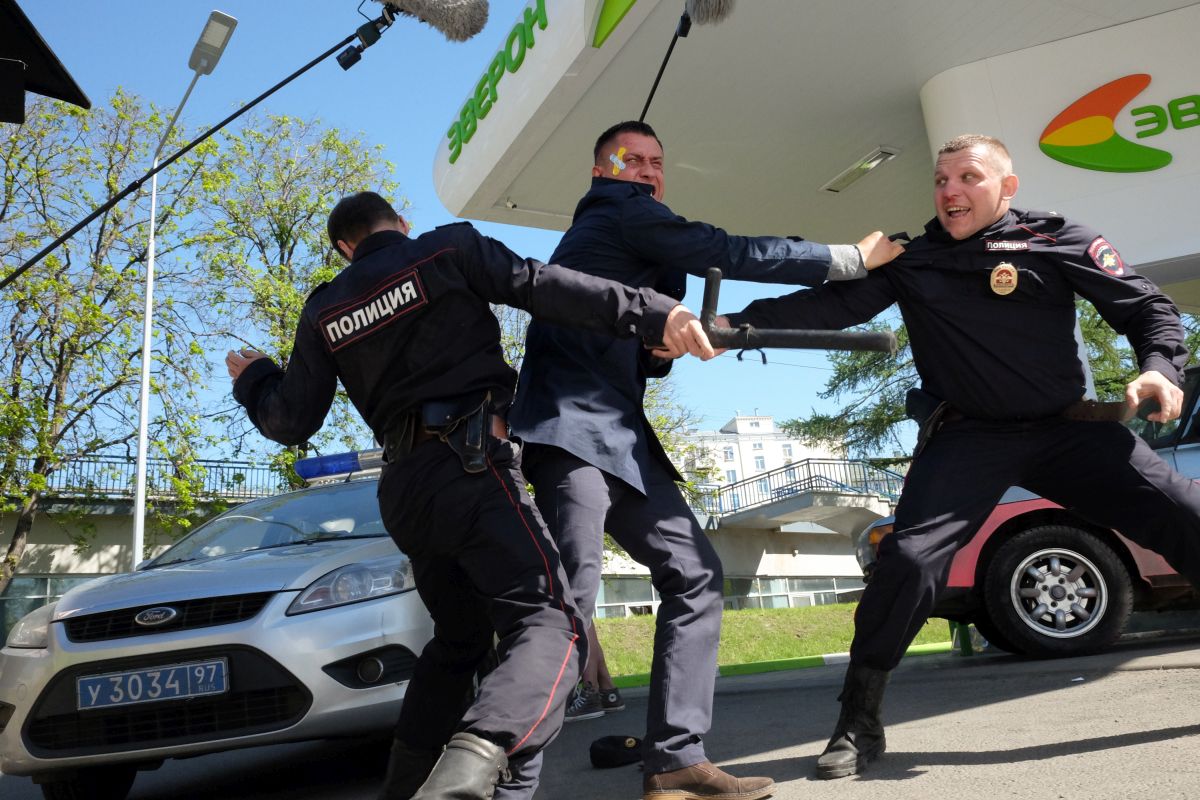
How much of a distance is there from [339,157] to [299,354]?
87.3 ft

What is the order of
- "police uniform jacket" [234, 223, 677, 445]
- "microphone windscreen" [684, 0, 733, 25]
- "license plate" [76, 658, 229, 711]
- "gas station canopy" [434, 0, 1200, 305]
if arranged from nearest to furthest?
"police uniform jacket" [234, 223, 677, 445], "license plate" [76, 658, 229, 711], "microphone windscreen" [684, 0, 733, 25], "gas station canopy" [434, 0, 1200, 305]

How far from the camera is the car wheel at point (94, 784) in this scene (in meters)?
4.26

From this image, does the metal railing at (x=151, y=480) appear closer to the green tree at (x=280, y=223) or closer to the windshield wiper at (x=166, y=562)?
the green tree at (x=280, y=223)

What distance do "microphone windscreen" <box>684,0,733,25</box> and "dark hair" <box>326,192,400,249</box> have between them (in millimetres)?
3831

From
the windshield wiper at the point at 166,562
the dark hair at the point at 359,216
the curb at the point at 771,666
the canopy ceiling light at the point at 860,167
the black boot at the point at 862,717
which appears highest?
the canopy ceiling light at the point at 860,167

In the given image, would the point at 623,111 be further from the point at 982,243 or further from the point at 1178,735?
the point at 1178,735

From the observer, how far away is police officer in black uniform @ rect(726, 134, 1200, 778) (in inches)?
126

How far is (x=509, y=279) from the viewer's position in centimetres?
273

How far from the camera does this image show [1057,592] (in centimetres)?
632

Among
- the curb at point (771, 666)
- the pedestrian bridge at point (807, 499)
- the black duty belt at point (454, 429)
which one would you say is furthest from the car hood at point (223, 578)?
the pedestrian bridge at point (807, 499)

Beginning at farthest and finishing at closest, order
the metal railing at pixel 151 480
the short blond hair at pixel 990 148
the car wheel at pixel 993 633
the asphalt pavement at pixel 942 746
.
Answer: the metal railing at pixel 151 480 → the car wheel at pixel 993 633 → the short blond hair at pixel 990 148 → the asphalt pavement at pixel 942 746

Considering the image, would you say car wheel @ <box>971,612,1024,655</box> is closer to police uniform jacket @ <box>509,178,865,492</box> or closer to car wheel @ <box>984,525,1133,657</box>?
car wheel @ <box>984,525,1133,657</box>

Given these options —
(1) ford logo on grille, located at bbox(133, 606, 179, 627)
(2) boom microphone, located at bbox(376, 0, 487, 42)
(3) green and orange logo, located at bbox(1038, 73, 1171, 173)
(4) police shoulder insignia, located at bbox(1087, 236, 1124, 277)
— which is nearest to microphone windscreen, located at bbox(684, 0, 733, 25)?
(2) boom microphone, located at bbox(376, 0, 487, 42)

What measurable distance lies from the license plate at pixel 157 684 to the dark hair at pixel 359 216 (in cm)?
180
